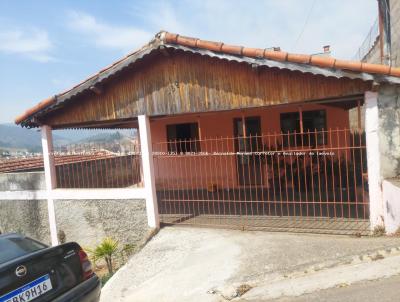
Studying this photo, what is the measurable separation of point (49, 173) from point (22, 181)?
1234 millimetres

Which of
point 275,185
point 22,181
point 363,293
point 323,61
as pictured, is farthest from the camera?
point 275,185

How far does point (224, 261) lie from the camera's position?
5320mm

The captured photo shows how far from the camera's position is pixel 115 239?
7.91m

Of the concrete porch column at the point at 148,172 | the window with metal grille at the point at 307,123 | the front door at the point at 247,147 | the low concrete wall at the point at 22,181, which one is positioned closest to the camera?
the concrete porch column at the point at 148,172

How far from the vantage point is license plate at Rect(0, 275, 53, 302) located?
3191 millimetres

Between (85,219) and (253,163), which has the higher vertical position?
(253,163)

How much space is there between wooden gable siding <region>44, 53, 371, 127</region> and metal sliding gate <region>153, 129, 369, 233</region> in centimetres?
74

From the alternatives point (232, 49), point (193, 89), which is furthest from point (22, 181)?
point (232, 49)

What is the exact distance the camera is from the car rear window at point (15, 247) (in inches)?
149

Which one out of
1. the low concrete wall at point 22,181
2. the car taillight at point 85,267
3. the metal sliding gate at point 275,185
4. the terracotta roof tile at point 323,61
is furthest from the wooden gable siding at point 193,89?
the car taillight at point 85,267

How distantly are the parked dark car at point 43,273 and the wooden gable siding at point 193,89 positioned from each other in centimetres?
376

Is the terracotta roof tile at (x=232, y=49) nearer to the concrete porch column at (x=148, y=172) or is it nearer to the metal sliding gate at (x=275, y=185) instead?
the metal sliding gate at (x=275, y=185)

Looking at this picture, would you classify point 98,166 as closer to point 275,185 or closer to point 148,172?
point 148,172

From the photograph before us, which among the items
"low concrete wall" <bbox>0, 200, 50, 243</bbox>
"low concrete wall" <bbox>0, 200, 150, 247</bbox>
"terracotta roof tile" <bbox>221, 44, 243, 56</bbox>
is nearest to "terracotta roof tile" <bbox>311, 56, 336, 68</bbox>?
"terracotta roof tile" <bbox>221, 44, 243, 56</bbox>
